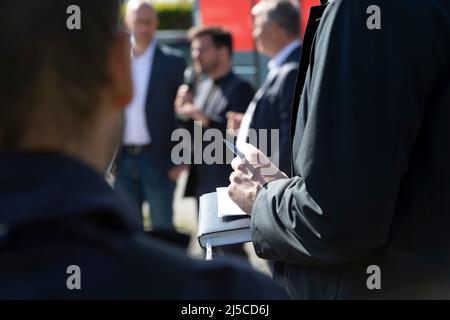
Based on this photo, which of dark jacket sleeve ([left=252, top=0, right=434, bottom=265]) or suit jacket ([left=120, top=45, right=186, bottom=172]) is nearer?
dark jacket sleeve ([left=252, top=0, right=434, bottom=265])

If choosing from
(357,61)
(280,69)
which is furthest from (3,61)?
(280,69)

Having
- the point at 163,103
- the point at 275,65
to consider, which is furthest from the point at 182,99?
the point at 275,65

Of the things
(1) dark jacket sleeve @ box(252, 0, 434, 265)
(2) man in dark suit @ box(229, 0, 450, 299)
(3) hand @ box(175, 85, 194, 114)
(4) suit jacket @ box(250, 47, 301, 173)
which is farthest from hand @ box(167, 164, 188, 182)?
(1) dark jacket sleeve @ box(252, 0, 434, 265)

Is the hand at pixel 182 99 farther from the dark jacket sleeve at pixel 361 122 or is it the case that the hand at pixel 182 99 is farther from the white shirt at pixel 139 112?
the dark jacket sleeve at pixel 361 122

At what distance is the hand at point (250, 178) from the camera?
6.73 feet

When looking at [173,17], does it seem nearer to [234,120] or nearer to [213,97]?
[213,97]

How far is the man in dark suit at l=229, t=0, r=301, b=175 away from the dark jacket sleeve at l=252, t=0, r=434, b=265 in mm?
1701

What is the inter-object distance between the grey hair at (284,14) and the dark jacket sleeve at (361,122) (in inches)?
126

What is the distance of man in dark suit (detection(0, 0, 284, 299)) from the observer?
0.89 meters

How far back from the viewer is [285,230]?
72.1 inches

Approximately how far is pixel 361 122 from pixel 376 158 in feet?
0.26

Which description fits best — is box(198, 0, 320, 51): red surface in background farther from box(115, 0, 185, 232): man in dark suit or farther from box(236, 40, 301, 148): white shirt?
box(236, 40, 301, 148): white shirt

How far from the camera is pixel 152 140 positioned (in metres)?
5.70

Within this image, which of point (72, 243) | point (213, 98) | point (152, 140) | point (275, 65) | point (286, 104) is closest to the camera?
point (72, 243)
